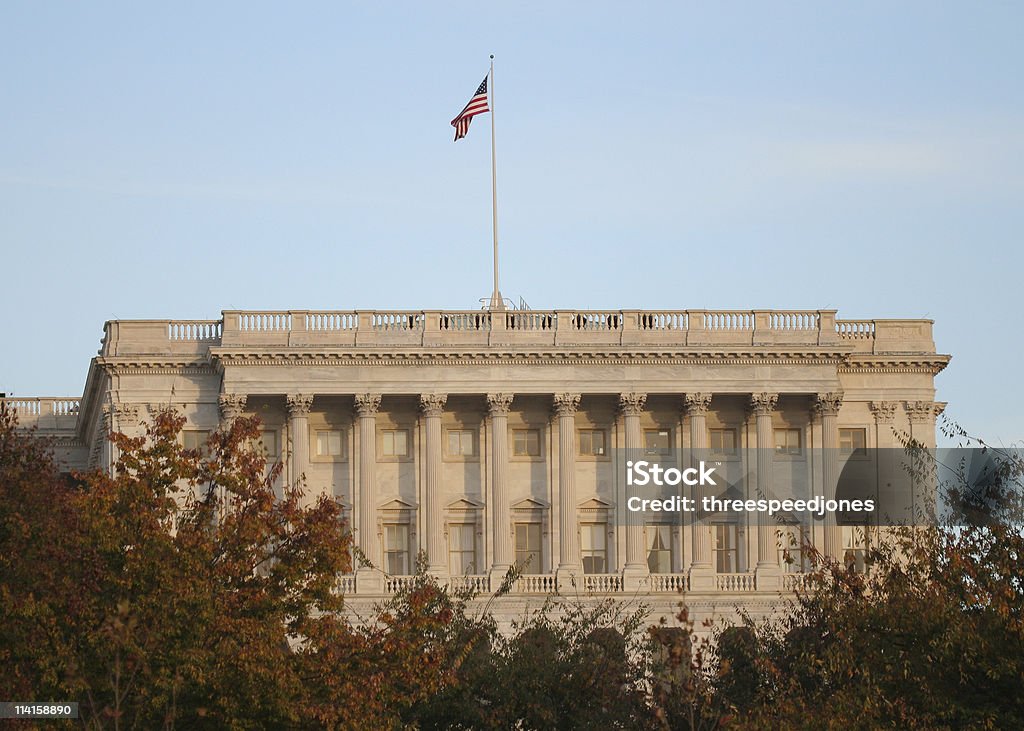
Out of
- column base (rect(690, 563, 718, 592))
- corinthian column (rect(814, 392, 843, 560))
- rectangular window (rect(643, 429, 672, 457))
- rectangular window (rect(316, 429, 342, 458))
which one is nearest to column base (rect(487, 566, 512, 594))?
column base (rect(690, 563, 718, 592))

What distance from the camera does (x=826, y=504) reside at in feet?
347

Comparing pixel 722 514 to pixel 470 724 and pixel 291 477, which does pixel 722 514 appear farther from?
pixel 470 724

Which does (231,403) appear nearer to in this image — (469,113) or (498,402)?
(498,402)

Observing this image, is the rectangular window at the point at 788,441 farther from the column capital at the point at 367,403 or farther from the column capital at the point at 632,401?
the column capital at the point at 367,403

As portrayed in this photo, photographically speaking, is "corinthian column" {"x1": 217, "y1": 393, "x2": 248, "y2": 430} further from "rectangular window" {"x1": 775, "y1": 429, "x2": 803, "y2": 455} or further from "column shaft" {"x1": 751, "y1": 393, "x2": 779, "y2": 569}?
"rectangular window" {"x1": 775, "y1": 429, "x2": 803, "y2": 455}

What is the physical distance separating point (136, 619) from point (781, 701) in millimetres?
14240

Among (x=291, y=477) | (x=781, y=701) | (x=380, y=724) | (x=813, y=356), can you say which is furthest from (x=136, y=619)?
(x=813, y=356)

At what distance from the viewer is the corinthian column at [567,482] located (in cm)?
10431

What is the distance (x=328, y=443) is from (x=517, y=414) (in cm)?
775

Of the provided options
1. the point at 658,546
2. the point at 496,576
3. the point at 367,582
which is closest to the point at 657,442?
the point at 658,546

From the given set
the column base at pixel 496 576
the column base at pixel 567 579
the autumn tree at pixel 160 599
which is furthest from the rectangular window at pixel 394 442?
the autumn tree at pixel 160 599

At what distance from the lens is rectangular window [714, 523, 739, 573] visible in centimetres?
10600

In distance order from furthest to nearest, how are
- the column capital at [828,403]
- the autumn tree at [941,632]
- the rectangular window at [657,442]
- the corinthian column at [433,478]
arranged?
the rectangular window at [657,442], the column capital at [828,403], the corinthian column at [433,478], the autumn tree at [941,632]

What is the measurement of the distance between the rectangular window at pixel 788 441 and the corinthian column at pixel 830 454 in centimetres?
116
